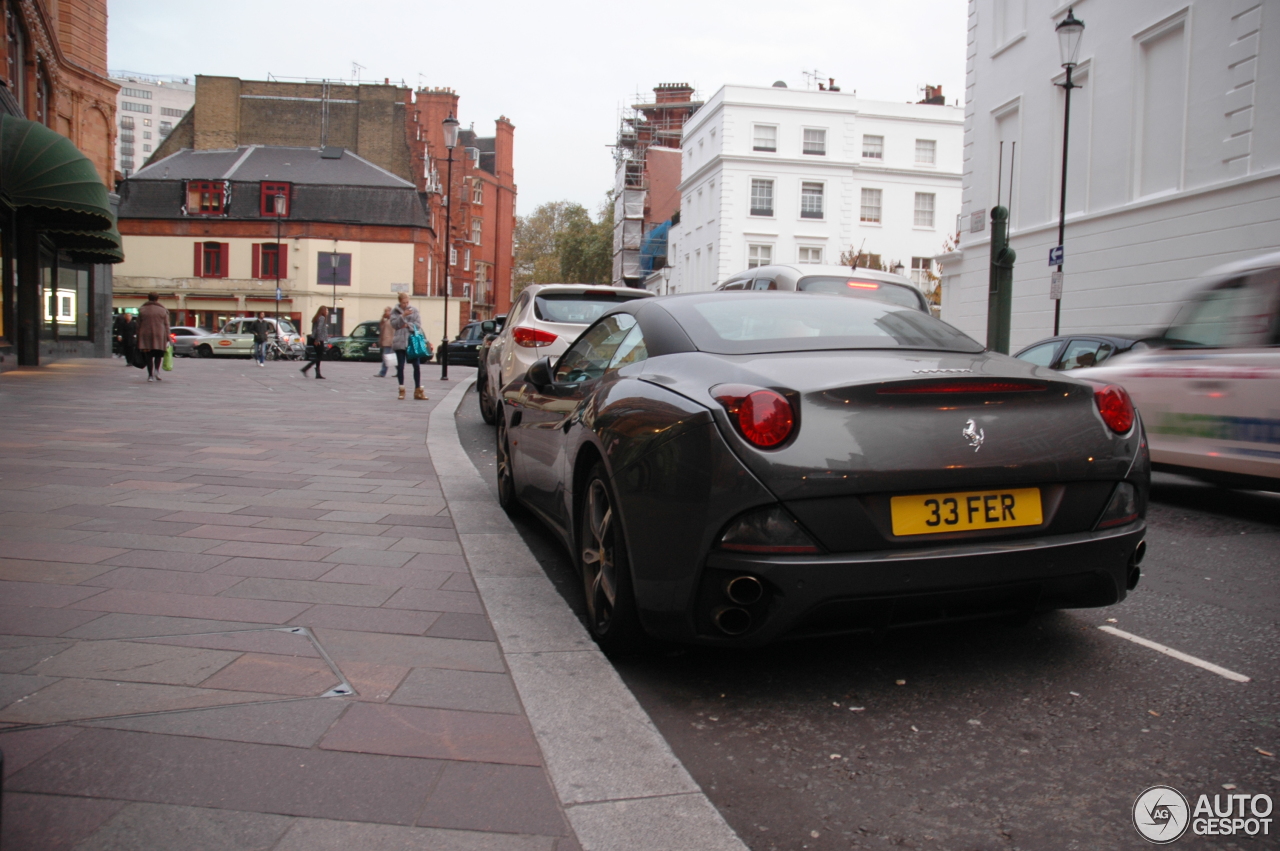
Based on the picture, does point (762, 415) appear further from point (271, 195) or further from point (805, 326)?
point (271, 195)

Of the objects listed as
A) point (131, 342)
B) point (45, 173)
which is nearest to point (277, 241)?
point (131, 342)

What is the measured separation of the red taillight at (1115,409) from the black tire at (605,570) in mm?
1697

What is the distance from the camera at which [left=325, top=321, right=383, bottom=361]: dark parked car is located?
38.2 m

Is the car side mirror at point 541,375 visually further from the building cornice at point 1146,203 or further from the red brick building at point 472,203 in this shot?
the red brick building at point 472,203

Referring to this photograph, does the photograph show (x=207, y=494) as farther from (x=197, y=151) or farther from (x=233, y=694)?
(x=197, y=151)

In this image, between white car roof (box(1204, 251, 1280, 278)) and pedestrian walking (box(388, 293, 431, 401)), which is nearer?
white car roof (box(1204, 251, 1280, 278))

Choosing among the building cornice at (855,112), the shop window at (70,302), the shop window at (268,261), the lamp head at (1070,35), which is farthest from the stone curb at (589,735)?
the shop window at (268,261)

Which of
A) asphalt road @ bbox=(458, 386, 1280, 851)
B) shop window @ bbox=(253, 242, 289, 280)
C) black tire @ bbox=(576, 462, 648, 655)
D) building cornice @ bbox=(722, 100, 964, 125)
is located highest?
building cornice @ bbox=(722, 100, 964, 125)

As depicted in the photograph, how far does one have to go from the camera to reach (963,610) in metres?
3.03

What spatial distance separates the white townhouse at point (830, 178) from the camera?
154 feet

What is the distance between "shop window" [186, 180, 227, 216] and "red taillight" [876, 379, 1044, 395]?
57.0 m

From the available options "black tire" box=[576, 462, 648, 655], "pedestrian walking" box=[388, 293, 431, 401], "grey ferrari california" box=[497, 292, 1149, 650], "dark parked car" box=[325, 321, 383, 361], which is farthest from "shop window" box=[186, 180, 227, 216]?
"grey ferrari california" box=[497, 292, 1149, 650]

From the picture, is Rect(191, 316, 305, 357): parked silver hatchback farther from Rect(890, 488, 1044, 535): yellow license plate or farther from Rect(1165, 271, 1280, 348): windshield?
Rect(890, 488, 1044, 535): yellow license plate

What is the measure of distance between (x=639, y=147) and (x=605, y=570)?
7216 centimetres
